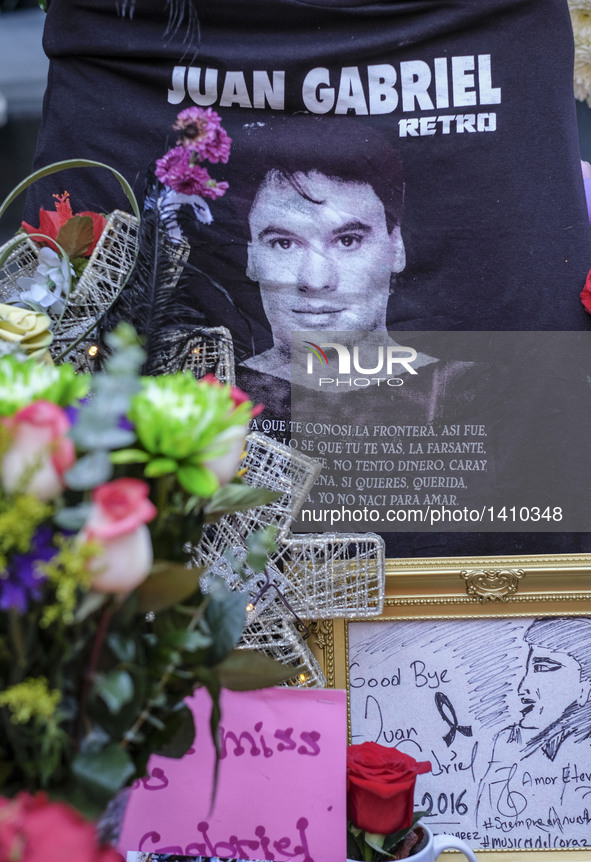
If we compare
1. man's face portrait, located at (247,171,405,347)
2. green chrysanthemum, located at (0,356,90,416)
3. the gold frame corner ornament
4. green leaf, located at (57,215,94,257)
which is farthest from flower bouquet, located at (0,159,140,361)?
the gold frame corner ornament

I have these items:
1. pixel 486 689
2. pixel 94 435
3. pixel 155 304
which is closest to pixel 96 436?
pixel 94 435

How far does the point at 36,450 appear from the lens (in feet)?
0.99

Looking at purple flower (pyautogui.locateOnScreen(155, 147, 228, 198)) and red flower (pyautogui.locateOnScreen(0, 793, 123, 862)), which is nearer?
red flower (pyautogui.locateOnScreen(0, 793, 123, 862))

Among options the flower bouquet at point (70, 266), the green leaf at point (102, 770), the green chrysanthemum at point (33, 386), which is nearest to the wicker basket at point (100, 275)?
the flower bouquet at point (70, 266)

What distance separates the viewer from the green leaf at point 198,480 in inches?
12.8

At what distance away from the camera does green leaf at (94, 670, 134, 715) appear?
0.31 meters

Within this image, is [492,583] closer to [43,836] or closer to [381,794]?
[381,794]

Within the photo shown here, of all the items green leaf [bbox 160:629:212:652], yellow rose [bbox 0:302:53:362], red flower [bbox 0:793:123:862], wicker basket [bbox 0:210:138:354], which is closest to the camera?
red flower [bbox 0:793:123:862]

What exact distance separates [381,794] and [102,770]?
283mm

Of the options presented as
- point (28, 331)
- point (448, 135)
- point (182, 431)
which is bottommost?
point (182, 431)

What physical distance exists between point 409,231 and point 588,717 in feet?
1.46

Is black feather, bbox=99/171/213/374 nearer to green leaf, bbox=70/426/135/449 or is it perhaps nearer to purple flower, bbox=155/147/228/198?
purple flower, bbox=155/147/228/198

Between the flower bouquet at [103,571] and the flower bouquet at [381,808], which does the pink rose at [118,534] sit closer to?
the flower bouquet at [103,571]

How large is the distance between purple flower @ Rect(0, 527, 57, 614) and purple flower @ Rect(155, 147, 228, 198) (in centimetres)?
38
